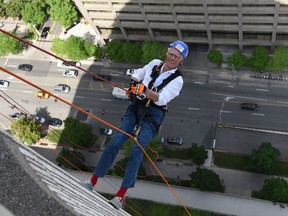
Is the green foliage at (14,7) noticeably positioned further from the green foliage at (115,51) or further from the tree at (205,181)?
the tree at (205,181)

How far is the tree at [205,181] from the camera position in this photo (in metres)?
40.2

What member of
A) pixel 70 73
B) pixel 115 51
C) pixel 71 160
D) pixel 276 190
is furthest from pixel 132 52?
pixel 276 190

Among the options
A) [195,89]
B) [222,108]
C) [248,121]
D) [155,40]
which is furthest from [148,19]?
[248,121]

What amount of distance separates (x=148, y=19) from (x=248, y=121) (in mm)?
17001

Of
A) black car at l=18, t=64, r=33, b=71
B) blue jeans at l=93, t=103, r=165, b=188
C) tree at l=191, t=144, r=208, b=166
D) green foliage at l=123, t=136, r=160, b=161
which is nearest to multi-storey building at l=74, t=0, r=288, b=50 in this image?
black car at l=18, t=64, r=33, b=71

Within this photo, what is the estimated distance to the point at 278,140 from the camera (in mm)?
45594

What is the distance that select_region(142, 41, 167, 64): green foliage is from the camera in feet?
166

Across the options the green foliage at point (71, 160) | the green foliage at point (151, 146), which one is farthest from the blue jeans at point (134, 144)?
the green foliage at point (71, 160)

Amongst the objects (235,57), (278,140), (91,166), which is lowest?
(91,166)

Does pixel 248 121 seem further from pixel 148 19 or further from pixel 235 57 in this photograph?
pixel 148 19

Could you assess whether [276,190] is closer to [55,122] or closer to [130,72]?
[130,72]

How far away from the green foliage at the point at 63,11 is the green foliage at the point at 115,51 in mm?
7603

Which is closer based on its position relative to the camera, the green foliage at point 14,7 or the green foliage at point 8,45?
the green foliage at point 8,45

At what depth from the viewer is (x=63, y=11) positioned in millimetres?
54812
